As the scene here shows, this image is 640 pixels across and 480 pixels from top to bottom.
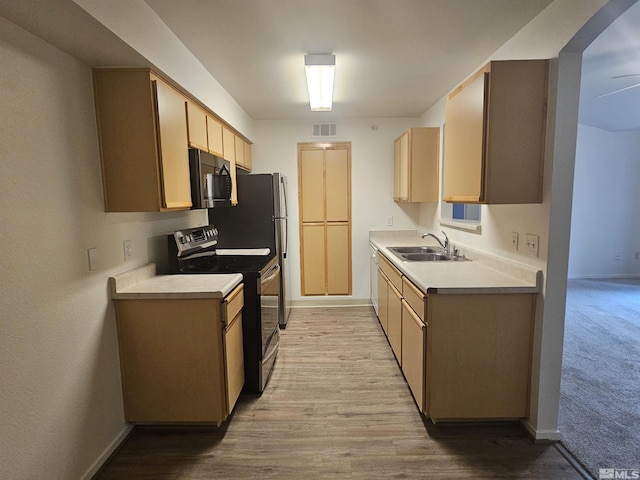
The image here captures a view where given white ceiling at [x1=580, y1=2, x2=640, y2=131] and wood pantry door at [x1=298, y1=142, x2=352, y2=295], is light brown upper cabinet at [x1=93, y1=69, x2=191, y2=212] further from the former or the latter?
white ceiling at [x1=580, y1=2, x2=640, y2=131]

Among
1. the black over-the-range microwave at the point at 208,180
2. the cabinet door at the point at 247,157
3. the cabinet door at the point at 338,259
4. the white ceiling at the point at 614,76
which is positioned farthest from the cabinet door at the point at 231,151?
the white ceiling at the point at 614,76

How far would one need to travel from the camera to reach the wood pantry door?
14.8 ft

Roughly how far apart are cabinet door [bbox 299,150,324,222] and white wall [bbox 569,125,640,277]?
443cm

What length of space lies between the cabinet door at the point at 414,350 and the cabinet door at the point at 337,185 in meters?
2.20

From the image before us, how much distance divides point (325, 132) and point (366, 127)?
1.78ft

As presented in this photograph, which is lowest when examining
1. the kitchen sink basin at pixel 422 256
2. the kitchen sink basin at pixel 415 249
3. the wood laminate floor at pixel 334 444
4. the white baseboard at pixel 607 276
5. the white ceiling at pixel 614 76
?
the wood laminate floor at pixel 334 444

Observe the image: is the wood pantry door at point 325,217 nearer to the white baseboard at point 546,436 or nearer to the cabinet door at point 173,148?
the cabinet door at point 173,148

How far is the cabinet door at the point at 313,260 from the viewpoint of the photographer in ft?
15.1

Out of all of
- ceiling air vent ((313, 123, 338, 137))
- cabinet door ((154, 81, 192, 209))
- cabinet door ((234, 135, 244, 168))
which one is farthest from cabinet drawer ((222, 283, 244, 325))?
ceiling air vent ((313, 123, 338, 137))

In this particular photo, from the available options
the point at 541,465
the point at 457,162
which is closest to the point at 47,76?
the point at 457,162

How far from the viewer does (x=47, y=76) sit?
5.23 feet

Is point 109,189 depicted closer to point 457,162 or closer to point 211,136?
point 211,136

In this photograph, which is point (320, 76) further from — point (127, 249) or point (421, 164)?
point (127, 249)

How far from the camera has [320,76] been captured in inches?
106
